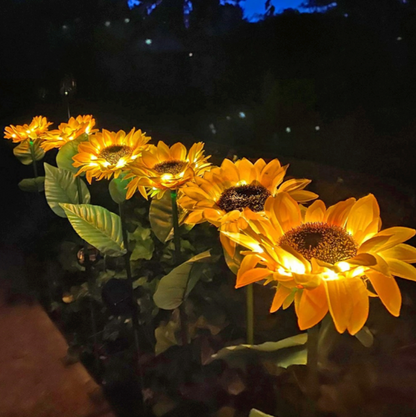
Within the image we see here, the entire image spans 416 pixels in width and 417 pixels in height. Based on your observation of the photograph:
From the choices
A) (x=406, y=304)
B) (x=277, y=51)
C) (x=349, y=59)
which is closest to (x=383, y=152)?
(x=349, y=59)

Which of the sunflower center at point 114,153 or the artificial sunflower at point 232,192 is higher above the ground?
the sunflower center at point 114,153

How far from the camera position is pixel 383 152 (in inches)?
47.7

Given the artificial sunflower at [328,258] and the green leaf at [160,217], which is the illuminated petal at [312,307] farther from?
the green leaf at [160,217]

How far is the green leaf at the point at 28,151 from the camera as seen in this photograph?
0.93m

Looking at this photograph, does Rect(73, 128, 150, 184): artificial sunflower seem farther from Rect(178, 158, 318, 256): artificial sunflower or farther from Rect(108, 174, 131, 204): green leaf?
Rect(178, 158, 318, 256): artificial sunflower

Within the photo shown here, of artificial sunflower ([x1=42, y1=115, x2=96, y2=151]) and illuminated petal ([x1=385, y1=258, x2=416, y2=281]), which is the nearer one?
illuminated petal ([x1=385, y1=258, x2=416, y2=281])

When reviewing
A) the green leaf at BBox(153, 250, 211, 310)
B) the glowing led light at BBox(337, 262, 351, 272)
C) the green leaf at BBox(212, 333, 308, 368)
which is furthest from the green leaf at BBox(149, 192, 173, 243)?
the glowing led light at BBox(337, 262, 351, 272)

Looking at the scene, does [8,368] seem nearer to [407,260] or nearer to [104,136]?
[104,136]

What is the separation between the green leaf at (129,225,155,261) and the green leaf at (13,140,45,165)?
33cm

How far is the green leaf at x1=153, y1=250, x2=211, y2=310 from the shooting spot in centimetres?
46

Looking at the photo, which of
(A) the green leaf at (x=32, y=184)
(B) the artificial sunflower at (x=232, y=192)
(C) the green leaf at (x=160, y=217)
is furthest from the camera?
(A) the green leaf at (x=32, y=184)

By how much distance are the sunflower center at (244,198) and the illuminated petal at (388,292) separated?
5.8 inches

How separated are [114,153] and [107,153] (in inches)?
0.5

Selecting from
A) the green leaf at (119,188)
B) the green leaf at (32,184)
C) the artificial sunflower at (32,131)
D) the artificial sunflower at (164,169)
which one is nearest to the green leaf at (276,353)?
the artificial sunflower at (164,169)
